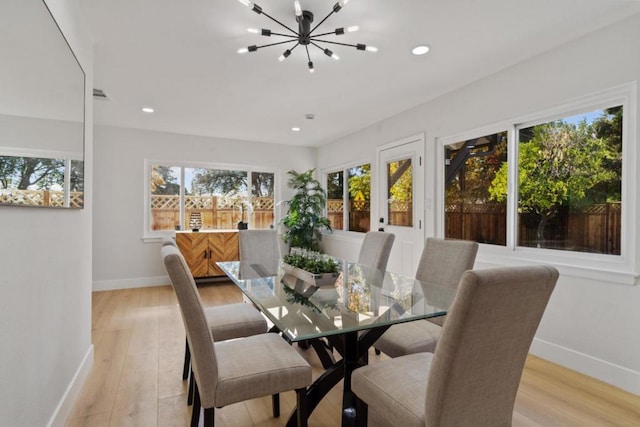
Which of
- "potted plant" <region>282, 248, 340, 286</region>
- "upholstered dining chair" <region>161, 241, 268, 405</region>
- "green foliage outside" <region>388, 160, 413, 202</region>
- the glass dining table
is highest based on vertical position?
"green foliage outside" <region>388, 160, 413, 202</region>

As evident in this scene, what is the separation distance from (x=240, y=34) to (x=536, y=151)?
2572 millimetres

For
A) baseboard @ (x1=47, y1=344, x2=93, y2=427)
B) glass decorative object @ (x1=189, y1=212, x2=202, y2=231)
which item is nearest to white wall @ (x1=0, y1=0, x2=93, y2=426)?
baseboard @ (x1=47, y1=344, x2=93, y2=427)

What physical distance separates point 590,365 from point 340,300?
1968 millimetres

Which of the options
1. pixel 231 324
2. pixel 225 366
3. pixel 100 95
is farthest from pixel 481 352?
pixel 100 95

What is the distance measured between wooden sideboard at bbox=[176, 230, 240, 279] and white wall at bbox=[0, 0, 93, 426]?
2.65 m

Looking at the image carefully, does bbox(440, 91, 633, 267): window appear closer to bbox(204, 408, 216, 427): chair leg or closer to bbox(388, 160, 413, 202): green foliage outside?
bbox(388, 160, 413, 202): green foliage outside

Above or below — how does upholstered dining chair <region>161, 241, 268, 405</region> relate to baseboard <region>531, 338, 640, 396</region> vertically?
above

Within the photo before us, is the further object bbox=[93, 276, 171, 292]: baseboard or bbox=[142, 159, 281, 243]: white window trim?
bbox=[142, 159, 281, 243]: white window trim

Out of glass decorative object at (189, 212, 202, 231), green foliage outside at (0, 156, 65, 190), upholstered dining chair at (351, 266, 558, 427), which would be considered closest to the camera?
upholstered dining chair at (351, 266, 558, 427)

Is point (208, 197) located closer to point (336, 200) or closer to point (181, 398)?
point (336, 200)

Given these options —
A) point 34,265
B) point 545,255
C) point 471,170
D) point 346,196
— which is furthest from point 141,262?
point 545,255

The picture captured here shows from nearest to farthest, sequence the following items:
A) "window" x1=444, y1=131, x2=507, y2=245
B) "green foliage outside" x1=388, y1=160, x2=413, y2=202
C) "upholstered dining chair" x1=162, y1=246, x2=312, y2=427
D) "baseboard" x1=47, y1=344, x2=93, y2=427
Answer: "upholstered dining chair" x1=162, y1=246, x2=312, y2=427, "baseboard" x1=47, y1=344, x2=93, y2=427, "window" x1=444, y1=131, x2=507, y2=245, "green foliage outside" x1=388, y1=160, x2=413, y2=202

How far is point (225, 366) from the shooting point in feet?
4.72

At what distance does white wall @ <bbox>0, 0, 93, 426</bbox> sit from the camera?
3.88 ft
